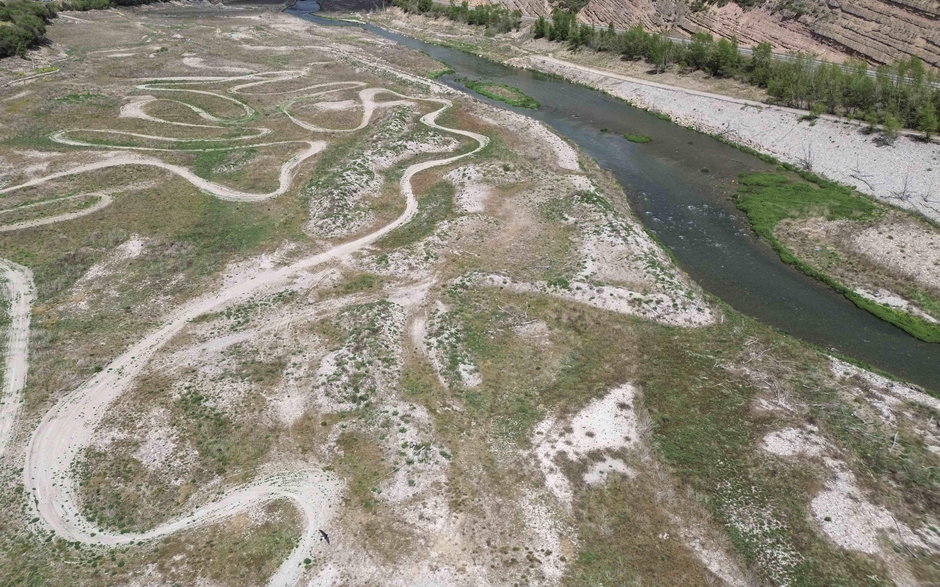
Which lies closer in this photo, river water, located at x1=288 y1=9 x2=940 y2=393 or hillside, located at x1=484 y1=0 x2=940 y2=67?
river water, located at x1=288 y1=9 x2=940 y2=393

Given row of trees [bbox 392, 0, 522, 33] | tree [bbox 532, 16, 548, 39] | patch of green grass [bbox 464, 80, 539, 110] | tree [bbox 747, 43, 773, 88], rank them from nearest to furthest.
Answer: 1. tree [bbox 747, 43, 773, 88]
2. patch of green grass [bbox 464, 80, 539, 110]
3. tree [bbox 532, 16, 548, 39]
4. row of trees [bbox 392, 0, 522, 33]

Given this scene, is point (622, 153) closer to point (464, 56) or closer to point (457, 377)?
point (457, 377)

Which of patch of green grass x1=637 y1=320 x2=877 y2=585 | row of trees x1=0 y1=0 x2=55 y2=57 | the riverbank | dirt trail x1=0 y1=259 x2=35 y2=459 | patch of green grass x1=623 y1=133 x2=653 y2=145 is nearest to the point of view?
patch of green grass x1=637 y1=320 x2=877 y2=585

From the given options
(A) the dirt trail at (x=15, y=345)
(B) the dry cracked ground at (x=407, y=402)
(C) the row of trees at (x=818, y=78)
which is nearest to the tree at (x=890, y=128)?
(C) the row of trees at (x=818, y=78)

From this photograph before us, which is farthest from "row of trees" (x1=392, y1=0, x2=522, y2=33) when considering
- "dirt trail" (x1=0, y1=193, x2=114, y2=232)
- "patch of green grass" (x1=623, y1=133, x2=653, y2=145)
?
"dirt trail" (x1=0, y1=193, x2=114, y2=232)

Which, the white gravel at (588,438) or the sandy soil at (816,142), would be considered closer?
the white gravel at (588,438)

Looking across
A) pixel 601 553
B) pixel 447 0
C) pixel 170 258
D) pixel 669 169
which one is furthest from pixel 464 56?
pixel 601 553

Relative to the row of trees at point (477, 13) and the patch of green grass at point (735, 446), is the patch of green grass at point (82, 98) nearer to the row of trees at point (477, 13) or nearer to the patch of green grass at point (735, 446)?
the patch of green grass at point (735, 446)

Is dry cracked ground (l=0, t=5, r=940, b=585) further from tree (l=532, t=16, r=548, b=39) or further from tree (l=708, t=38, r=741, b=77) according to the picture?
tree (l=532, t=16, r=548, b=39)
